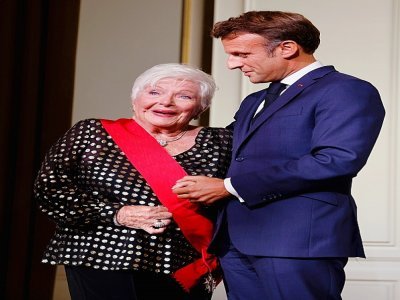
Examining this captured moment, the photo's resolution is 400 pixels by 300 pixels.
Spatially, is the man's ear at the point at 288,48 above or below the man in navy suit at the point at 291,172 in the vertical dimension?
above

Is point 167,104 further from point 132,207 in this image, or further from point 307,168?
point 307,168

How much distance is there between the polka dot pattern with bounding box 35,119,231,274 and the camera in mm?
2037

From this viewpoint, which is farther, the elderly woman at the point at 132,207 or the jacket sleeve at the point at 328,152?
the elderly woman at the point at 132,207

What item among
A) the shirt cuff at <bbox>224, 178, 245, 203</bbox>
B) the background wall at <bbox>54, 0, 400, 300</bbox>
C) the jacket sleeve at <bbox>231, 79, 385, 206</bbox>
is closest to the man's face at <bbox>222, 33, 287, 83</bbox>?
the jacket sleeve at <bbox>231, 79, 385, 206</bbox>

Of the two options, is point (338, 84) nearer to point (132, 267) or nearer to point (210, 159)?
point (210, 159)

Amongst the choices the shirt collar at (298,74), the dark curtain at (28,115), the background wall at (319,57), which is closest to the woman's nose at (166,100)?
the shirt collar at (298,74)

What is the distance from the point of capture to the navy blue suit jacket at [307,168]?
5.84 feet

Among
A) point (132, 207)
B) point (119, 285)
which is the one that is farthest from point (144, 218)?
point (119, 285)

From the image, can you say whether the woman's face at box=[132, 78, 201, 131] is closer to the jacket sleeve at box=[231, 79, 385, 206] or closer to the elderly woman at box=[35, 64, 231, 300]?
the elderly woman at box=[35, 64, 231, 300]

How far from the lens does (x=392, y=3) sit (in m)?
3.32

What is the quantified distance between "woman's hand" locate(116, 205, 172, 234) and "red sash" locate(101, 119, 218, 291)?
0.03m

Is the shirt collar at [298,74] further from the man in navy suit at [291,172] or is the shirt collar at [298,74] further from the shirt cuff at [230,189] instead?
the shirt cuff at [230,189]

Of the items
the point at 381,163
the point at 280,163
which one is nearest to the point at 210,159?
the point at 280,163

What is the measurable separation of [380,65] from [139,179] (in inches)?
62.5
